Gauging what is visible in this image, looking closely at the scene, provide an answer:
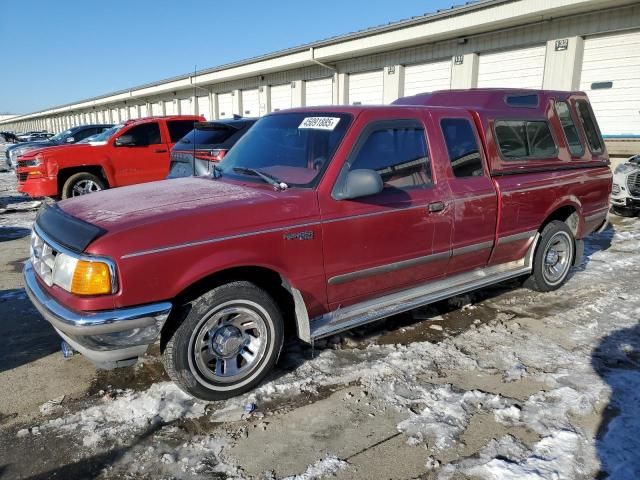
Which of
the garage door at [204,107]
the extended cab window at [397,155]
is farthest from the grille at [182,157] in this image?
the garage door at [204,107]

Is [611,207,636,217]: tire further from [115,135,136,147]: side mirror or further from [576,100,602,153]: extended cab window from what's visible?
[115,135,136,147]: side mirror

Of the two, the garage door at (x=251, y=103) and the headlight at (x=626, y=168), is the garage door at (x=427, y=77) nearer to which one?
the headlight at (x=626, y=168)

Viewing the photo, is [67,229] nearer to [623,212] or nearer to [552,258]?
[552,258]

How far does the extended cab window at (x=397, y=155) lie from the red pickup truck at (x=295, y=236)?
0.04 feet

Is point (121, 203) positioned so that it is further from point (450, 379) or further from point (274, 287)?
point (450, 379)

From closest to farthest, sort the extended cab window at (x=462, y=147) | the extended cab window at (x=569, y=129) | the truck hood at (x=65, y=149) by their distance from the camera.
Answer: the extended cab window at (x=462, y=147)
the extended cab window at (x=569, y=129)
the truck hood at (x=65, y=149)

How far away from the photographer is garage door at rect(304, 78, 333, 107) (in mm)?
19156

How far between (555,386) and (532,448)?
83cm

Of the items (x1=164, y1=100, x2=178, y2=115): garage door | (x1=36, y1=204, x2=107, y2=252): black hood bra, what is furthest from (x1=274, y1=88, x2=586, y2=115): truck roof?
(x1=164, y1=100, x2=178, y2=115): garage door

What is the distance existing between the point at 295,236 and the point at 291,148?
0.94m

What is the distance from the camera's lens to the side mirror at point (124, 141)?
9.97 metres

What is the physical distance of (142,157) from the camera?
1036 centimetres

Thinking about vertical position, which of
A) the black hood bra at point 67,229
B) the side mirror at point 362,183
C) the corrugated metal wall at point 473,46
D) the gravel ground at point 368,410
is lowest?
the gravel ground at point 368,410

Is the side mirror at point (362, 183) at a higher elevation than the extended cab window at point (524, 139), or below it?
below
